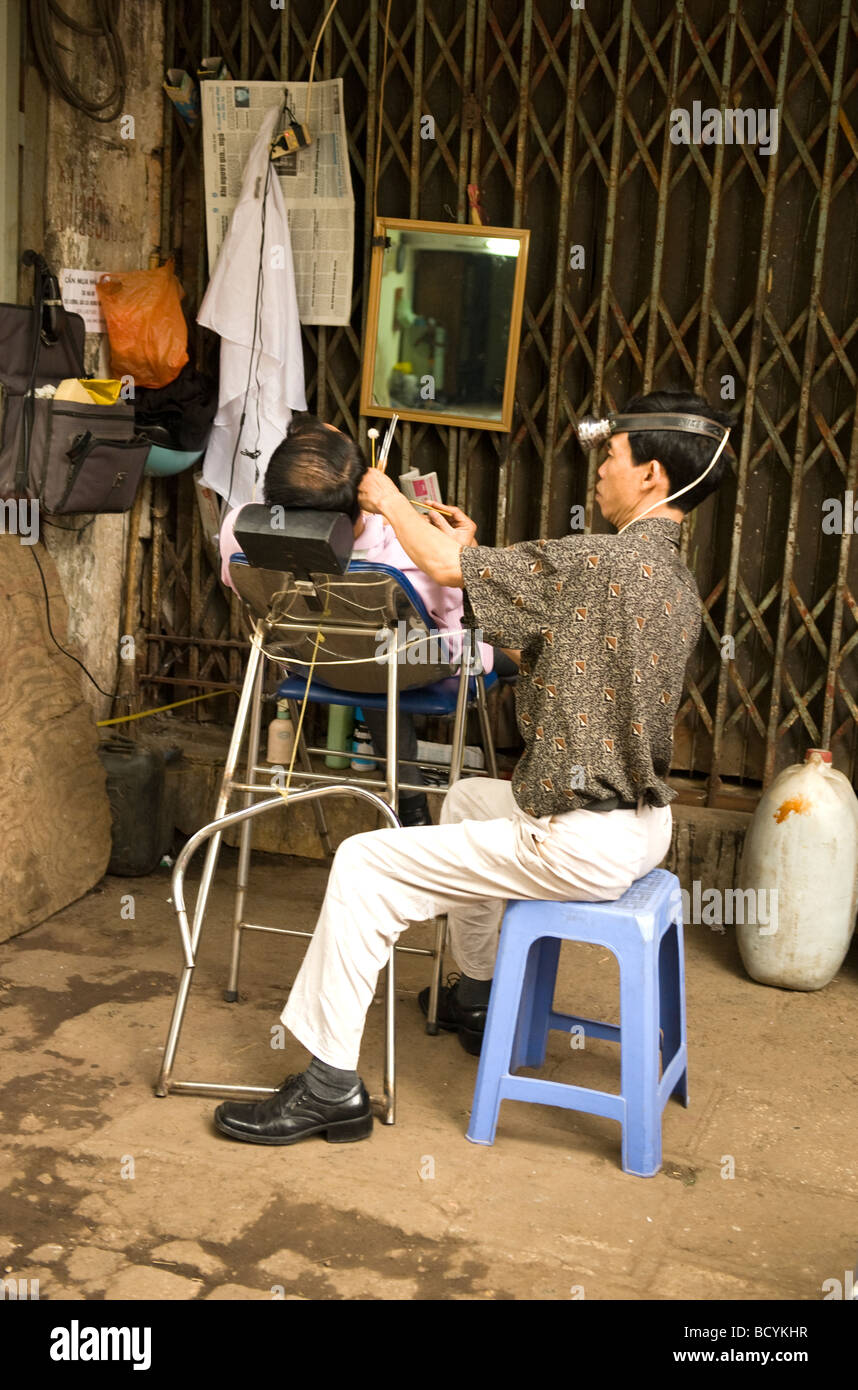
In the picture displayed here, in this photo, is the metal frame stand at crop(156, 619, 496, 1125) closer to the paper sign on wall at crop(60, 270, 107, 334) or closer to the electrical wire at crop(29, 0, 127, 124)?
the paper sign on wall at crop(60, 270, 107, 334)

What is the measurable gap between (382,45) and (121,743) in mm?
2368

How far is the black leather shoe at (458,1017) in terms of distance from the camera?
Result: 2949 millimetres

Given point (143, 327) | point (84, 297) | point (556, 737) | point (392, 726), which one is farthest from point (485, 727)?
point (84, 297)

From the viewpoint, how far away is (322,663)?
112 inches

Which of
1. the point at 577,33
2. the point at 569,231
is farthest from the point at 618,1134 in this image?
the point at 577,33

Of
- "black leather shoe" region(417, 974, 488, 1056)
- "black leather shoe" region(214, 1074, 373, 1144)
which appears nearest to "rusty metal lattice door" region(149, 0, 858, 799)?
"black leather shoe" region(417, 974, 488, 1056)

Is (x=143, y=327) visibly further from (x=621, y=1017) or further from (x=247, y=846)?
(x=621, y=1017)

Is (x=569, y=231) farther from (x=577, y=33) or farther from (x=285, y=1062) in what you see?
(x=285, y=1062)

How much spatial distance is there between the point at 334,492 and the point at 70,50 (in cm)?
240

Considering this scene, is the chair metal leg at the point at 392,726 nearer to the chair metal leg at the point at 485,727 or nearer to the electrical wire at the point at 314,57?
the chair metal leg at the point at 485,727

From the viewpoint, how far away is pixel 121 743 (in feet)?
13.7

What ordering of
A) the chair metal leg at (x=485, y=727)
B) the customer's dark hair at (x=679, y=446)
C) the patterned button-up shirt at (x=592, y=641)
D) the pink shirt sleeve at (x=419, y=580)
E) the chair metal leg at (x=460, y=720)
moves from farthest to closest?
the chair metal leg at (x=485, y=727) < the chair metal leg at (x=460, y=720) < the pink shirt sleeve at (x=419, y=580) < the customer's dark hair at (x=679, y=446) < the patterned button-up shirt at (x=592, y=641)

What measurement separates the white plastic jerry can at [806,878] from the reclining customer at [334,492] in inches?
42.8

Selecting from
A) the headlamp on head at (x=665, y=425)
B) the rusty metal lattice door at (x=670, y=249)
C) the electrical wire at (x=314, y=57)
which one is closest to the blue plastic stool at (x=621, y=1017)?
the headlamp on head at (x=665, y=425)
